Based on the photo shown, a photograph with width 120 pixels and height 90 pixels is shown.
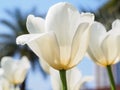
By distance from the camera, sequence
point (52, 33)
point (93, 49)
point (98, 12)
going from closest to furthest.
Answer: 1. point (52, 33)
2. point (93, 49)
3. point (98, 12)

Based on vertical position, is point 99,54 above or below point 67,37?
below

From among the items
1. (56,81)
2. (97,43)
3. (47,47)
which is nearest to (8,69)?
(56,81)

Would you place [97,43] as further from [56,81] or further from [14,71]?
[14,71]

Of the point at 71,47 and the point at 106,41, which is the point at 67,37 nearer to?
the point at 71,47

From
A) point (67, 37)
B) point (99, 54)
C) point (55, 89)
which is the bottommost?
point (55, 89)

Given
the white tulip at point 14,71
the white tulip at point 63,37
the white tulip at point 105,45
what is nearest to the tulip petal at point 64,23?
the white tulip at point 63,37

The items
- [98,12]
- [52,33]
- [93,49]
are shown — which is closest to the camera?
[52,33]

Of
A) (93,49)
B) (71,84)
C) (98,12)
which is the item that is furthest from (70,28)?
(98,12)

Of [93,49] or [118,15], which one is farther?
[118,15]

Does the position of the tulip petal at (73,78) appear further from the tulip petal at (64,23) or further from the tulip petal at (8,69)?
the tulip petal at (8,69)
